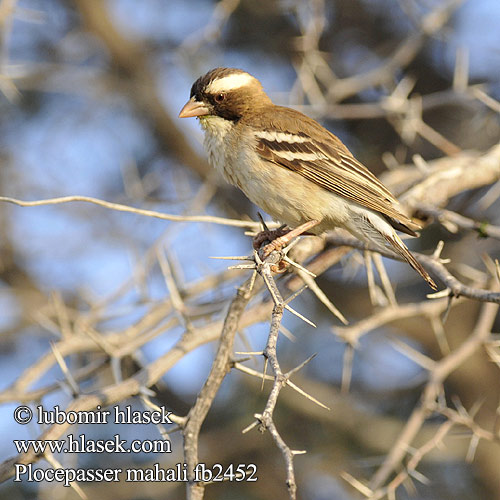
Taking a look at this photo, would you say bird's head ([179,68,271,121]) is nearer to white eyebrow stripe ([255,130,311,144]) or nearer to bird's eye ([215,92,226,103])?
bird's eye ([215,92,226,103])

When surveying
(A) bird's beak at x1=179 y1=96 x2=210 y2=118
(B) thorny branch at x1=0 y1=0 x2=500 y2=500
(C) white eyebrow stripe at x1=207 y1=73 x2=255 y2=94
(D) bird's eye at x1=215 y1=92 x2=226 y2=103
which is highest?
(C) white eyebrow stripe at x1=207 y1=73 x2=255 y2=94

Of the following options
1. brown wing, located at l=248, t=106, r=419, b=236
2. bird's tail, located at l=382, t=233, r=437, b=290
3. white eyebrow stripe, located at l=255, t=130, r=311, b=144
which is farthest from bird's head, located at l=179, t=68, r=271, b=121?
bird's tail, located at l=382, t=233, r=437, b=290

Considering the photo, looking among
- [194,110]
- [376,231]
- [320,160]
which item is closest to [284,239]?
[376,231]

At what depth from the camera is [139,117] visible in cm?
862

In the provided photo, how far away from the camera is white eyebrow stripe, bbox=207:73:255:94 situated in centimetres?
490

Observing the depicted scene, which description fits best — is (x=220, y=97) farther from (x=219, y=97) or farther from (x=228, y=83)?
(x=228, y=83)

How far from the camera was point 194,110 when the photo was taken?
15.9 ft

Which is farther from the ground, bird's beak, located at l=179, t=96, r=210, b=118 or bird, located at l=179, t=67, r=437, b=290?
bird's beak, located at l=179, t=96, r=210, b=118

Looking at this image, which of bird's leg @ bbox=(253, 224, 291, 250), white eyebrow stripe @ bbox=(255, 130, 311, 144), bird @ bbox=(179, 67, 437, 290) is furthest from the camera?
white eyebrow stripe @ bbox=(255, 130, 311, 144)

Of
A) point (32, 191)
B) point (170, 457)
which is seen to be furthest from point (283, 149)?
point (32, 191)

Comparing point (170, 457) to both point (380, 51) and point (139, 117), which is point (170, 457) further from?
point (380, 51)

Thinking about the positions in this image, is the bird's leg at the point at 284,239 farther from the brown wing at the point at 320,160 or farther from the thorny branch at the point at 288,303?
the brown wing at the point at 320,160

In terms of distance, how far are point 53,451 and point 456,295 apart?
2.01m

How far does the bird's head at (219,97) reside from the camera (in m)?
4.88
